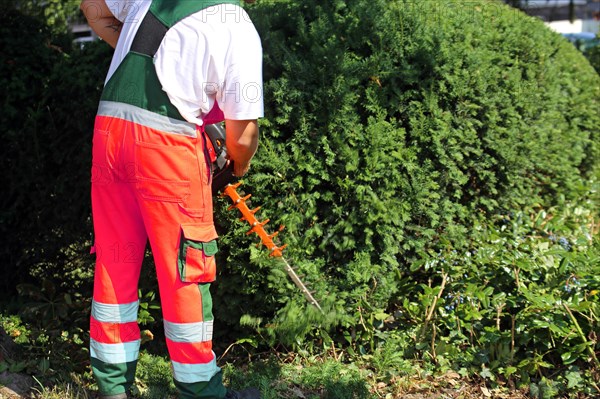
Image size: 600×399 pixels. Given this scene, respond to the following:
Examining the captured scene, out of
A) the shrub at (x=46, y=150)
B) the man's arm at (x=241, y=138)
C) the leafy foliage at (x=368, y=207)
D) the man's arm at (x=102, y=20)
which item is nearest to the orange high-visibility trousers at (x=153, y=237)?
the man's arm at (x=241, y=138)

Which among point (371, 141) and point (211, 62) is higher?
point (211, 62)

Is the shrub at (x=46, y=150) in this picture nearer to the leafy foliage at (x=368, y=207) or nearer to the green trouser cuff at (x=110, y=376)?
the leafy foliage at (x=368, y=207)

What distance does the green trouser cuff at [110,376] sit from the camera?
3020 mm

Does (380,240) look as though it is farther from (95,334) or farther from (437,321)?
(95,334)

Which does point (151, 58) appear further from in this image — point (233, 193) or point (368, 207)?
point (368, 207)

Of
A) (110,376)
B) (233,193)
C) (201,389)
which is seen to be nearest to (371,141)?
(233,193)

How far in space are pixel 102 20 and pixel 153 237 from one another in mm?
999

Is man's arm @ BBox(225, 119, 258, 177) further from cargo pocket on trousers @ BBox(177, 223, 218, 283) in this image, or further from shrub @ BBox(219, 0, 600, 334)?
shrub @ BBox(219, 0, 600, 334)

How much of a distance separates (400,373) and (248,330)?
0.86 m

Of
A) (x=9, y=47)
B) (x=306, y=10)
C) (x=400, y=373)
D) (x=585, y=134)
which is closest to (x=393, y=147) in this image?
(x=306, y=10)

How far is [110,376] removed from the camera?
119 inches

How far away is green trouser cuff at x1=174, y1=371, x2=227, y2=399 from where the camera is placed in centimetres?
293

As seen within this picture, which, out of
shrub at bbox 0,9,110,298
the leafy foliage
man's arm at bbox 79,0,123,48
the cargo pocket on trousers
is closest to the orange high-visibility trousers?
the cargo pocket on trousers

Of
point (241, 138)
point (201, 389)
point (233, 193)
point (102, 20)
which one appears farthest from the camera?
point (233, 193)
